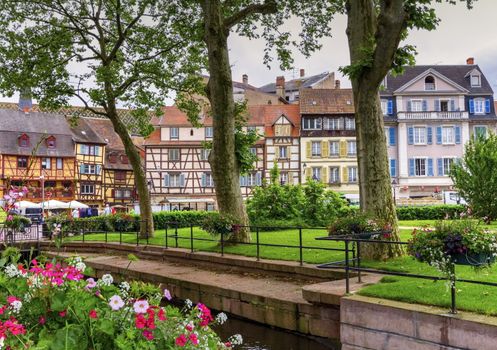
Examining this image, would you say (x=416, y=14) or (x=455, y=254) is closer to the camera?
(x=455, y=254)

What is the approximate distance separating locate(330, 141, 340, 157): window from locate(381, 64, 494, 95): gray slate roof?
23.9 ft

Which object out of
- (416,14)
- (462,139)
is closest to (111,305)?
(416,14)

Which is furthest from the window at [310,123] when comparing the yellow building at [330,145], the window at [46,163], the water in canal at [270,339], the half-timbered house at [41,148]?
the water in canal at [270,339]

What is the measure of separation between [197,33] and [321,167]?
3342 centimetres

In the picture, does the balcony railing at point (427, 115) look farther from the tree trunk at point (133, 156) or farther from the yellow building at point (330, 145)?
the tree trunk at point (133, 156)

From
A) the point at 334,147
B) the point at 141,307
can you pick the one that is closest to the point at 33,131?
the point at 334,147

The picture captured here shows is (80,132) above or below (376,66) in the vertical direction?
above

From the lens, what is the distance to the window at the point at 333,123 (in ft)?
168

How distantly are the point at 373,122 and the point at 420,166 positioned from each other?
4348cm

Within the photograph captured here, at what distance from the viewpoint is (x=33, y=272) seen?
4.10 meters

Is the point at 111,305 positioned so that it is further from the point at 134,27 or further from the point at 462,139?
the point at 462,139

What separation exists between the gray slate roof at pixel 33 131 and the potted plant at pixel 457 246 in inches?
1921

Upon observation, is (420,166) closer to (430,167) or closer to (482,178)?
(430,167)

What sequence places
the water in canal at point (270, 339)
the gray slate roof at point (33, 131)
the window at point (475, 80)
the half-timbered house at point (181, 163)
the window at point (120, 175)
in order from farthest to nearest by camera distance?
1. the window at point (120, 175)
2. the window at point (475, 80)
3. the half-timbered house at point (181, 163)
4. the gray slate roof at point (33, 131)
5. the water in canal at point (270, 339)
